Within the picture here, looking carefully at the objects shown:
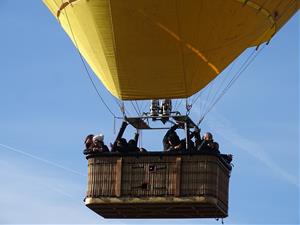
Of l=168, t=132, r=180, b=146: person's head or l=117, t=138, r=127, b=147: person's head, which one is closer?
l=168, t=132, r=180, b=146: person's head

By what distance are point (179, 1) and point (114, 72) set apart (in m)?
2.07

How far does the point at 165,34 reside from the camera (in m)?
43.8

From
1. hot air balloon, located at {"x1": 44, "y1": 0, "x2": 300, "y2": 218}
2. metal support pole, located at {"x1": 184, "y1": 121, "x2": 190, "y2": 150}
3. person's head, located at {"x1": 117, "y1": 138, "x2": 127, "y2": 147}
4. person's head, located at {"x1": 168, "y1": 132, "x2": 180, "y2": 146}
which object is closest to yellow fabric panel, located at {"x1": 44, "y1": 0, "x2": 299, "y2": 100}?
hot air balloon, located at {"x1": 44, "y1": 0, "x2": 300, "y2": 218}

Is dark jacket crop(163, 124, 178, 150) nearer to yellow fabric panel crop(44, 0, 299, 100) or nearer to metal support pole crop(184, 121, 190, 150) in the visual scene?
metal support pole crop(184, 121, 190, 150)

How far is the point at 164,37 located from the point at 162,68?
0.64 m

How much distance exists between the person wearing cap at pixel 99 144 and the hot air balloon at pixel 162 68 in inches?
6.2

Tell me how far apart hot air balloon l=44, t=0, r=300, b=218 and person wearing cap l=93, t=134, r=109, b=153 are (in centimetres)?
16

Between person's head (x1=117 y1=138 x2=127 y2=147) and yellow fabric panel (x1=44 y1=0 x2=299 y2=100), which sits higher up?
yellow fabric panel (x1=44 y1=0 x2=299 y2=100)

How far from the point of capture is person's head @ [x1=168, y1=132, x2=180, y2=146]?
44.1 m

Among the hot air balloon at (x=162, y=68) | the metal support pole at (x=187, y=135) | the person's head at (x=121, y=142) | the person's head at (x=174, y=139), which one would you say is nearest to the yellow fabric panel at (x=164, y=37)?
the hot air balloon at (x=162, y=68)

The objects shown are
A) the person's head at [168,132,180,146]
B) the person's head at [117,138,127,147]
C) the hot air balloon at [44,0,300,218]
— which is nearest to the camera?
the hot air balloon at [44,0,300,218]

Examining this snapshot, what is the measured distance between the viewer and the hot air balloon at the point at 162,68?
4369 cm

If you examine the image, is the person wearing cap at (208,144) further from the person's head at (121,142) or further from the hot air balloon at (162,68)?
the person's head at (121,142)

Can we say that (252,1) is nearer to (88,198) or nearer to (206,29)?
(206,29)
